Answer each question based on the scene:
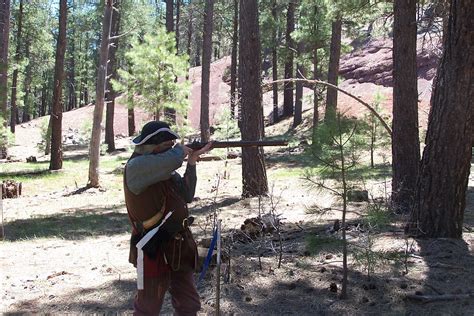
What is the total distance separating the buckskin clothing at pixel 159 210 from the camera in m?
3.24

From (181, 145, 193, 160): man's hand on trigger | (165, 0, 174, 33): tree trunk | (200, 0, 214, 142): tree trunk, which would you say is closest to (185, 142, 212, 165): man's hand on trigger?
(181, 145, 193, 160): man's hand on trigger

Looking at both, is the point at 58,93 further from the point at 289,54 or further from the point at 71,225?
the point at 289,54

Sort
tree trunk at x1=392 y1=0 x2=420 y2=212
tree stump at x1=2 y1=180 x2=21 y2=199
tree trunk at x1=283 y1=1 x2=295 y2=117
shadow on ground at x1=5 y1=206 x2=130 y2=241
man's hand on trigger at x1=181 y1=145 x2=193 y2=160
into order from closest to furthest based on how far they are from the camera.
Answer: man's hand on trigger at x1=181 y1=145 x2=193 y2=160 < tree trunk at x1=392 y1=0 x2=420 y2=212 < shadow on ground at x1=5 y1=206 x2=130 y2=241 < tree stump at x1=2 y1=180 x2=21 y2=199 < tree trunk at x1=283 y1=1 x2=295 y2=117

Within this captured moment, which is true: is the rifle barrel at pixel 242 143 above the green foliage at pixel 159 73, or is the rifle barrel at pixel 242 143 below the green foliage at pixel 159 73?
below

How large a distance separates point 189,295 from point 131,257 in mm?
492

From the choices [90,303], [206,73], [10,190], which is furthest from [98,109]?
[90,303]

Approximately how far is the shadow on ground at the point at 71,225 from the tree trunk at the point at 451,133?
5366 millimetres

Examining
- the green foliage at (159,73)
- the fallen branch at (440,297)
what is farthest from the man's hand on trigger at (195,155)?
the green foliage at (159,73)

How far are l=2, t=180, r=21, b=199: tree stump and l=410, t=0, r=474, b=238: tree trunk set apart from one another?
1141cm

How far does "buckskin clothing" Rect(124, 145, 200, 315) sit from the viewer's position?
10.6 ft

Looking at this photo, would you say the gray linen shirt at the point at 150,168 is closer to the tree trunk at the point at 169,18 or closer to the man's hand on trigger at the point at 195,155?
the man's hand on trigger at the point at 195,155

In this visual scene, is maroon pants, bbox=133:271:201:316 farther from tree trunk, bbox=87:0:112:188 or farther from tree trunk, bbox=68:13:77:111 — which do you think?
tree trunk, bbox=68:13:77:111

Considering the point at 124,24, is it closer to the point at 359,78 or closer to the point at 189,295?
the point at 359,78

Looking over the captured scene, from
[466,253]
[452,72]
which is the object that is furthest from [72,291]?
[452,72]
